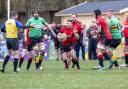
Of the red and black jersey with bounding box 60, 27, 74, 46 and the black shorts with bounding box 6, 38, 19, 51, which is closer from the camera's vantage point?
the black shorts with bounding box 6, 38, 19, 51

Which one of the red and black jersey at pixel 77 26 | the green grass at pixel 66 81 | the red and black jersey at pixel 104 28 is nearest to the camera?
the green grass at pixel 66 81

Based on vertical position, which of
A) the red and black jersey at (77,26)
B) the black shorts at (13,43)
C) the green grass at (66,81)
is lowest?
the green grass at (66,81)

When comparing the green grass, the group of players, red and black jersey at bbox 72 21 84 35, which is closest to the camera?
Answer: the green grass

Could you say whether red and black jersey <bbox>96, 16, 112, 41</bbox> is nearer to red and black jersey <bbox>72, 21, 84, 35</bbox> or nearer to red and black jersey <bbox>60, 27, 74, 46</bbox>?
red and black jersey <bbox>60, 27, 74, 46</bbox>

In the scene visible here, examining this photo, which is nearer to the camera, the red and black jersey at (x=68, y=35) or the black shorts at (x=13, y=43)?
the black shorts at (x=13, y=43)

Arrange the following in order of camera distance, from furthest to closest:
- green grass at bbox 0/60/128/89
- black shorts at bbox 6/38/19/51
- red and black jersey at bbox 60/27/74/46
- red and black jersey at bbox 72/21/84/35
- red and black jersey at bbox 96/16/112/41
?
1. red and black jersey at bbox 72/21/84/35
2. red and black jersey at bbox 60/27/74/46
3. red and black jersey at bbox 96/16/112/41
4. black shorts at bbox 6/38/19/51
5. green grass at bbox 0/60/128/89

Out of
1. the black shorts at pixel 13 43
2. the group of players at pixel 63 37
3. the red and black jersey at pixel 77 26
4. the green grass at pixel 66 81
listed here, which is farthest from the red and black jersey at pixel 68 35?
the green grass at pixel 66 81

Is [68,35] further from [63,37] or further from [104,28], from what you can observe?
[104,28]

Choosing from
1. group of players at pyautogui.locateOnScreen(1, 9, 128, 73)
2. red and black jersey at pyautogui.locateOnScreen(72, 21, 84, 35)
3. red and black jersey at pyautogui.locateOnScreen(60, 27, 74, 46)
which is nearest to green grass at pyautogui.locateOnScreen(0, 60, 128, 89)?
group of players at pyautogui.locateOnScreen(1, 9, 128, 73)

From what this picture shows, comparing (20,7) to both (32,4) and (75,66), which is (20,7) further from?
(75,66)

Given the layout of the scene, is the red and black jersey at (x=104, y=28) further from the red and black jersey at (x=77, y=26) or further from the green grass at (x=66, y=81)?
the green grass at (x=66, y=81)

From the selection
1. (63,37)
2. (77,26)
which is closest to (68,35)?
(63,37)

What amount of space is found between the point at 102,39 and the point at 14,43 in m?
3.01

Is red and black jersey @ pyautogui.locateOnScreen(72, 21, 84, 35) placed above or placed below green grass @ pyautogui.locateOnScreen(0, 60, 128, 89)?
above
